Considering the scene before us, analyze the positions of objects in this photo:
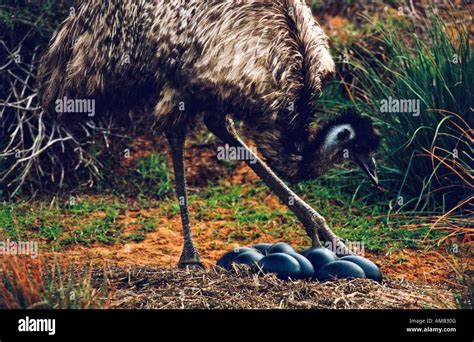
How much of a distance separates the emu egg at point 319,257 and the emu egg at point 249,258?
0.30 meters

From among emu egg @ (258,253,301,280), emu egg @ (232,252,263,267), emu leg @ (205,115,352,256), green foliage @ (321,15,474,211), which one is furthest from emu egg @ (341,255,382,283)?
green foliage @ (321,15,474,211)

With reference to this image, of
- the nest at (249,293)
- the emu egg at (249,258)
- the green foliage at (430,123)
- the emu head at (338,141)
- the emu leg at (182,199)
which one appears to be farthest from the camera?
the green foliage at (430,123)

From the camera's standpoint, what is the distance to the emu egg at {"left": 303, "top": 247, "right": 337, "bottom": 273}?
5363 mm

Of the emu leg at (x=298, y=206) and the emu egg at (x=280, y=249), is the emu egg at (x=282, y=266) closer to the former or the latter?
the emu egg at (x=280, y=249)

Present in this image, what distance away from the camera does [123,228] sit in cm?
A: 690

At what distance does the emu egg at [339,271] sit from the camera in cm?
522

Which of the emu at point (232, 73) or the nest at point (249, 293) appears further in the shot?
the emu at point (232, 73)

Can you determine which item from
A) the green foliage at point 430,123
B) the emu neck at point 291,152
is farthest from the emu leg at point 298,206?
the green foliage at point 430,123

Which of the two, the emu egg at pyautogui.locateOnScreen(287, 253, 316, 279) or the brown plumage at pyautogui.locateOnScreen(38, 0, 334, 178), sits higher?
the brown plumage at pyautogui.locateOnScreen(38, 0, 334, 178)

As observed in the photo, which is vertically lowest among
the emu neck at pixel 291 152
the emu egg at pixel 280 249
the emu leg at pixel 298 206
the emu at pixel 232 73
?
the emu egg at pixel 280 249

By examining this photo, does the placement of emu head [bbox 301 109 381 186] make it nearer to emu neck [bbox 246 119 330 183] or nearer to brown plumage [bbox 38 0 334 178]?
emu neck [bbox 246 119 330 183]

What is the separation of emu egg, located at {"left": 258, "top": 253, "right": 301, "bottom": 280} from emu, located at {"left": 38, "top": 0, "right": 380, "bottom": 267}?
0.49 meters
